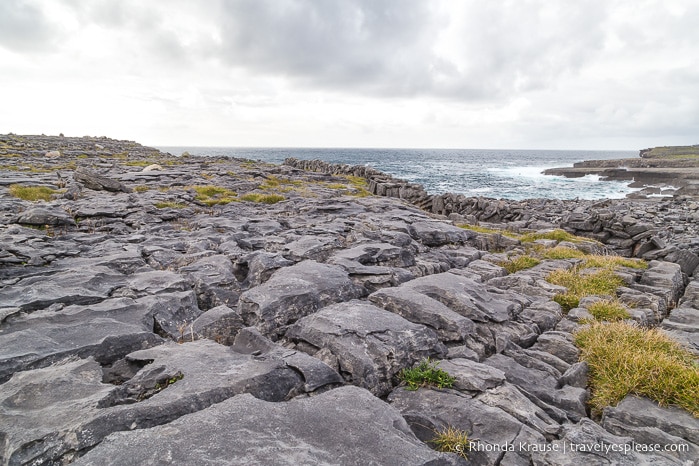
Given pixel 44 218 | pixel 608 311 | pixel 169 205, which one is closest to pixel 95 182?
pixel 169 205

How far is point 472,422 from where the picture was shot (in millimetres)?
5406

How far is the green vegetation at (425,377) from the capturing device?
6.25 meters

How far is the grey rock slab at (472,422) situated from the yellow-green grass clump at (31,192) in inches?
918

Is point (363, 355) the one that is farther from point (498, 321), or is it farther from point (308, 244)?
point (308, 244)

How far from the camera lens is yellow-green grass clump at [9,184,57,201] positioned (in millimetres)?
19875

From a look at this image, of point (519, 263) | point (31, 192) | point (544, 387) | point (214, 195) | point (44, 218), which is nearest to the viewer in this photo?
point (544, 387)

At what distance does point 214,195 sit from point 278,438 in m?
23.6

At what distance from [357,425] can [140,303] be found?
595 cm

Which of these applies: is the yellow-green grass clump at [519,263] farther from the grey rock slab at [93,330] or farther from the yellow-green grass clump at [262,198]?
the yellow-green grass clump at [262,198]

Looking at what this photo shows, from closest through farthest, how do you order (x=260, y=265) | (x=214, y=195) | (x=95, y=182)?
(x=260, y=265) → (x=95, y=182) → (x=214, y=195)

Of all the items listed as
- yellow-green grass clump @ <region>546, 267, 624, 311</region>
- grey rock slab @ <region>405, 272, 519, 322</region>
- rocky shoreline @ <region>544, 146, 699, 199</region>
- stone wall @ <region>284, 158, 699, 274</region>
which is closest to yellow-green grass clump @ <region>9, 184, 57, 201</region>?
grey rock slab @ <region>405, 272, 519, 322</region>

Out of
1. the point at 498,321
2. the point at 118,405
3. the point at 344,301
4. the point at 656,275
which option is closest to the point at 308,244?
the point at 344,301

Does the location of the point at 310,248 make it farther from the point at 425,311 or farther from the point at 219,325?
the point at 425,311

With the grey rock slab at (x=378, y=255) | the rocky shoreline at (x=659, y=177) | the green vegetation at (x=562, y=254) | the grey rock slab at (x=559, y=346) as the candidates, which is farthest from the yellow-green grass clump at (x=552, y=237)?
the rocky shoreline at (x=659, y=177)
